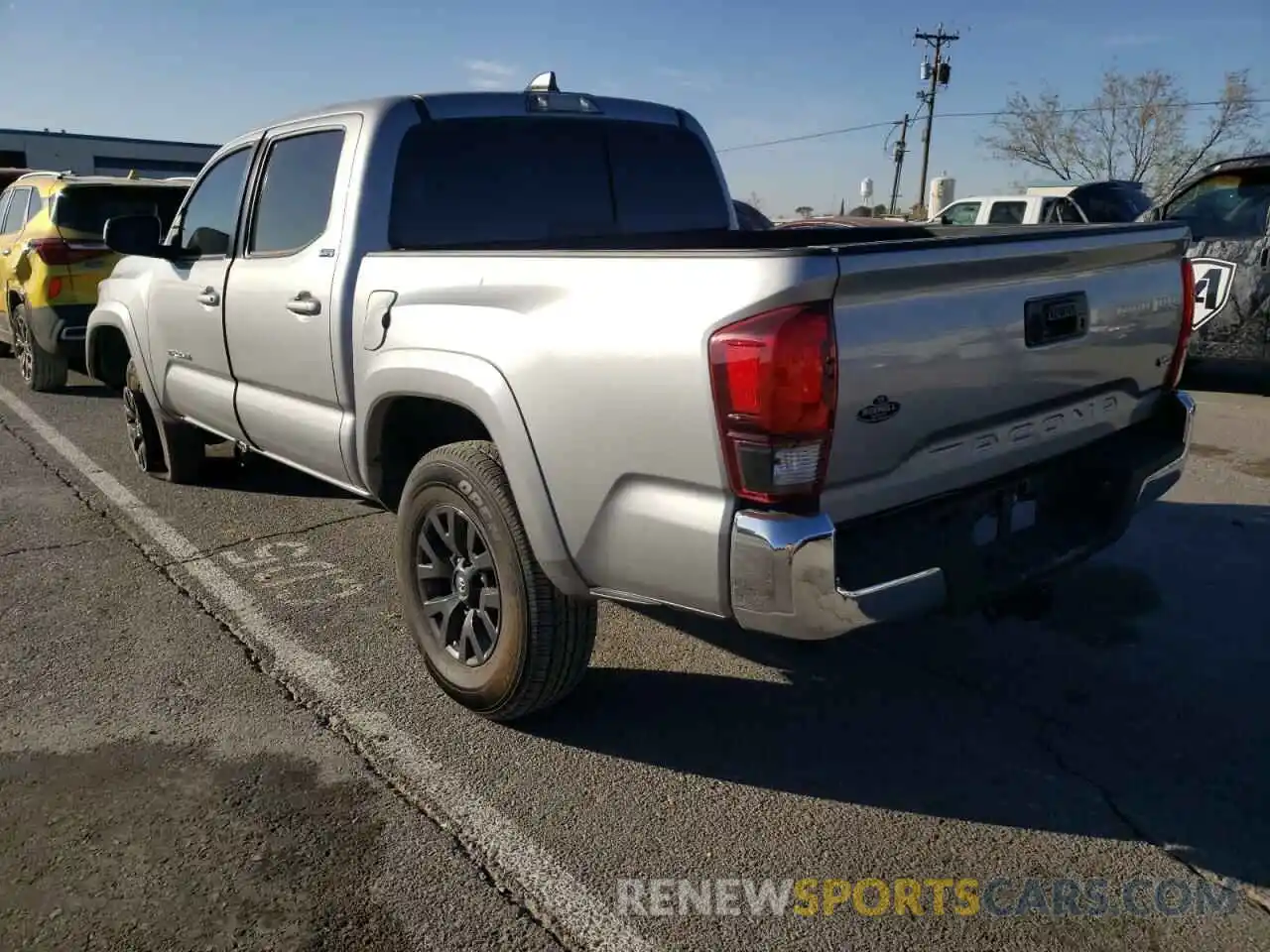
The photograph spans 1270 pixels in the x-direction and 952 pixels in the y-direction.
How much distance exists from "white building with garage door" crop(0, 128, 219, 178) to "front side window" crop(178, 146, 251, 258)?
3652cm

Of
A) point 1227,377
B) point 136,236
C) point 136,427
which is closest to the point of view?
point 136,236

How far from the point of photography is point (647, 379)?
8.31 ft

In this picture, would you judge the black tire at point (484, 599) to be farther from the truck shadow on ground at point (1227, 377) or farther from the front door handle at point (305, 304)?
the truck shadow on ground at point (1227, 377)

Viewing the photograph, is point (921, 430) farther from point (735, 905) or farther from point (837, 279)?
point (735, 905)

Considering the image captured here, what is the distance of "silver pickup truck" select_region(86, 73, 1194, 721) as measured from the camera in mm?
2420

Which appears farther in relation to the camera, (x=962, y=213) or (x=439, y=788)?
(x=962, y=213)

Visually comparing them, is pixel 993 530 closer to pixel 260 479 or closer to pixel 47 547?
pixel 47 547

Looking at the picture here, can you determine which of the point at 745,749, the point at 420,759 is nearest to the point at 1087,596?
the point at 745,749

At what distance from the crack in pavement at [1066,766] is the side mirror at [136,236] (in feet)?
13.4

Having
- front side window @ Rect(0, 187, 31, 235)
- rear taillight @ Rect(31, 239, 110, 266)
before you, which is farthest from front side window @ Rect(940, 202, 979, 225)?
front side window @ Rect(0, 187, 31, 235)

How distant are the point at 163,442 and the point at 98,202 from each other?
4148 millimetres

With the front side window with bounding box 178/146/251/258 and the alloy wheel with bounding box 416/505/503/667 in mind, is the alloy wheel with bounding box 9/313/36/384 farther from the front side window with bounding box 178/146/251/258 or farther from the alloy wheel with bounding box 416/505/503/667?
the alloy wheel with bounding box 416/505/503/667

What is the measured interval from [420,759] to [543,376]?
1263mm

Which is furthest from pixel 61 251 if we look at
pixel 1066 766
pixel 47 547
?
pixel 1066 766
